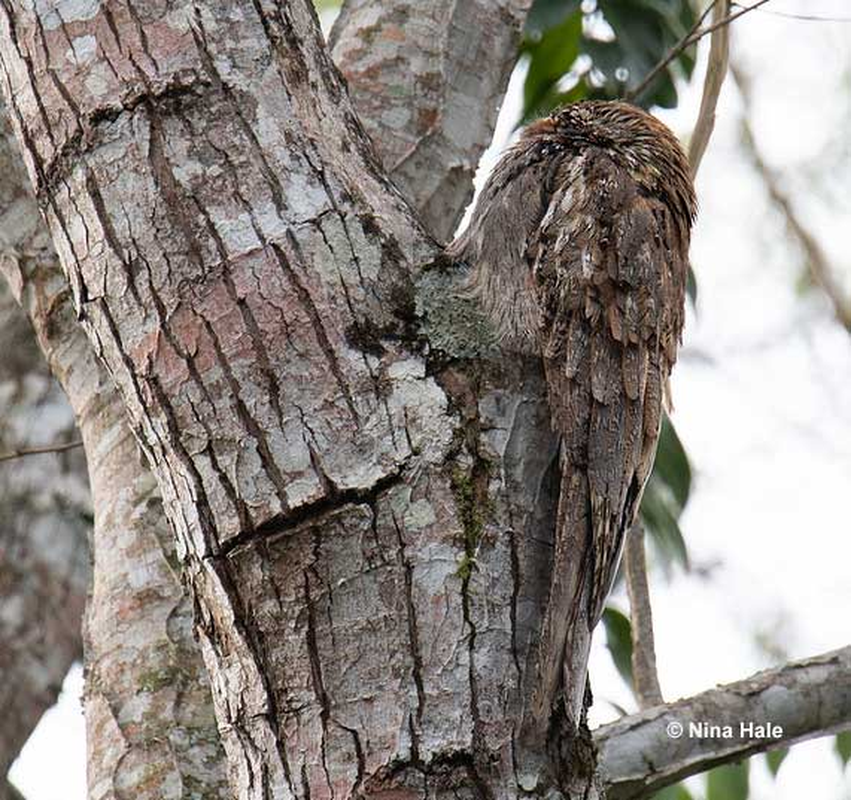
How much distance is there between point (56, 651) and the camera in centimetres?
392

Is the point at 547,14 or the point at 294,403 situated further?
the point at 547,14

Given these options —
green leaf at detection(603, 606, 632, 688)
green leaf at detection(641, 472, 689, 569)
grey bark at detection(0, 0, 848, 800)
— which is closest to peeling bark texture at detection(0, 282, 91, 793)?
green leaf at detection(603, 606, 632, 688)

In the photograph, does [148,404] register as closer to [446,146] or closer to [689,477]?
[446,146]

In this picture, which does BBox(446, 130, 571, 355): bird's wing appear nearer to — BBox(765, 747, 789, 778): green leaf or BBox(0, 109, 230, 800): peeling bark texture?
BBox(0, 109, 230, 800): peeling bark texture

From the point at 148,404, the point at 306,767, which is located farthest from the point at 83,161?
the point at 306,767

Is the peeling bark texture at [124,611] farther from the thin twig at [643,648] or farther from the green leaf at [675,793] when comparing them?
the green leaf at [675,793]

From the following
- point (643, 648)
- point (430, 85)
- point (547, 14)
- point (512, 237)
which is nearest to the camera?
point (512, 237)

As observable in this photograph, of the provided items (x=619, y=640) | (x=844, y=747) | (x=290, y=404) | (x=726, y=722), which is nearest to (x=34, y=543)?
(x=619, y=640)

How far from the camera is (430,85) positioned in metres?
3.33

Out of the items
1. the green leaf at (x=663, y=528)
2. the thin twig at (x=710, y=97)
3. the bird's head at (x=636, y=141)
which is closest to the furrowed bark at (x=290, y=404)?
the bird's head at (x=636, y=141)

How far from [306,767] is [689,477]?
7.79 ft

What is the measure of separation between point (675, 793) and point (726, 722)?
2.65ft

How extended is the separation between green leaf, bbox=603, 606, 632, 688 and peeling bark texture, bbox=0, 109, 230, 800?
1390 millimetres

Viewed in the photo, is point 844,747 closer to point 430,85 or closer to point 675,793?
point 675,793
